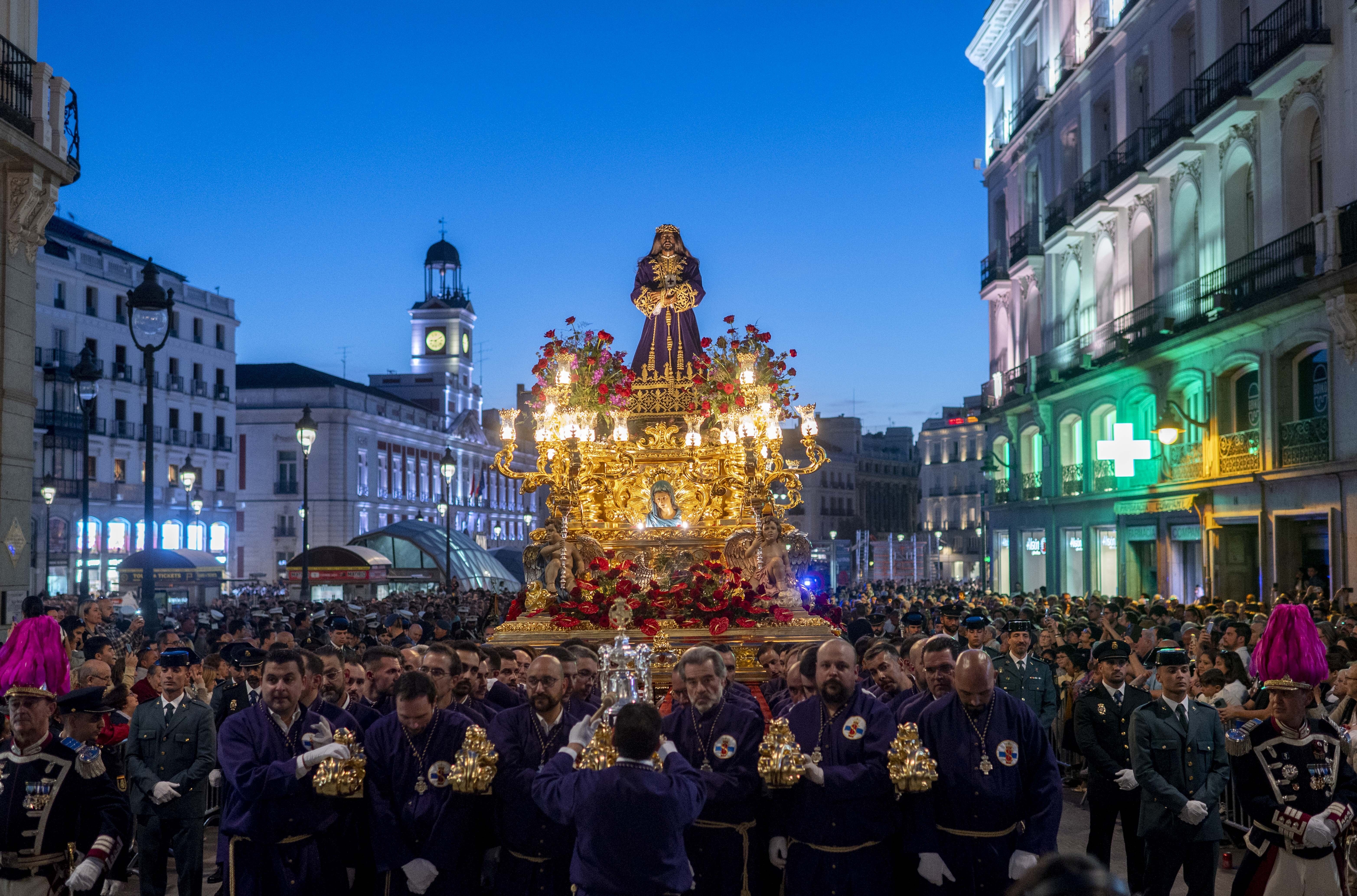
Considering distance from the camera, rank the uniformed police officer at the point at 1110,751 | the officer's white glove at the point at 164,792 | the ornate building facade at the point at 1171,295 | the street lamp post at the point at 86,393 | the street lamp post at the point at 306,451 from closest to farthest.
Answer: the officer's white glove at the point at 164,792, the uniformed police officer at the point at 1110,751, the street lamp post at the point at 86,393, the ornate building facade at the point at 1171,295, the street lamp post at the point at 306,451

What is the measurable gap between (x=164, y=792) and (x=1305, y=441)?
70.5 feet

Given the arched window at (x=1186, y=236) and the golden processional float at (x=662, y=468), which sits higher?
the arched window at (x=1186, y=236)

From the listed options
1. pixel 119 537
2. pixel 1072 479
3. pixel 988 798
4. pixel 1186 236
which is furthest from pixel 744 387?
pixel 119 537

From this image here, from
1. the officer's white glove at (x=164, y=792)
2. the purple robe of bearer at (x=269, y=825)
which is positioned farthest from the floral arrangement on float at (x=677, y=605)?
the purple robe of bearer at (x=269, y=825)

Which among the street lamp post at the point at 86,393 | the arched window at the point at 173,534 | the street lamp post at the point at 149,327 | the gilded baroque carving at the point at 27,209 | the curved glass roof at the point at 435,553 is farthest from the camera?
the arched window at the point at 173,534

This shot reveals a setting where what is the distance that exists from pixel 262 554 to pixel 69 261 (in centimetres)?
2694

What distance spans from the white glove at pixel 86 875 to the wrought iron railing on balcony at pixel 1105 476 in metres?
29.6

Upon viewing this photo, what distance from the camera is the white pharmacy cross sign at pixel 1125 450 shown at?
30656 mm

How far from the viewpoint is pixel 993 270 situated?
4366 centimetres

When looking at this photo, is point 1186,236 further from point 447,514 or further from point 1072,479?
point 447,514

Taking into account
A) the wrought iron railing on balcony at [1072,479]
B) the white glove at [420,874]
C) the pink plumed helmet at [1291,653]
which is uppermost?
the wrought iron railing on balcony at [1072,479]

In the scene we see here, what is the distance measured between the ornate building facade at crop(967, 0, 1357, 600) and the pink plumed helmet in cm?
1510

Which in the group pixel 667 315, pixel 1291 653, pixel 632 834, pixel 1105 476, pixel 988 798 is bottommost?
pixel 988 798

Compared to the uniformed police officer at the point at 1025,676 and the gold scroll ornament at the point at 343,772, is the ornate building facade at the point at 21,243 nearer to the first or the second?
the gold scroll ornament at the point at 343,772
